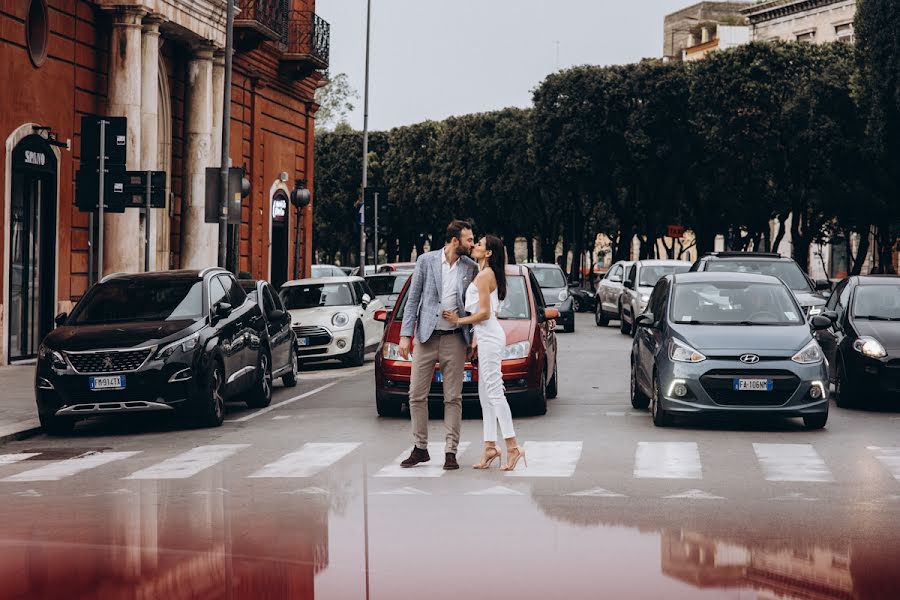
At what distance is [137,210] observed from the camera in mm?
26422

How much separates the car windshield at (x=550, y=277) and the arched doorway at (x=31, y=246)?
43.5 feet

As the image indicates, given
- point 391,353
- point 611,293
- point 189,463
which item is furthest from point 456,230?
point 611,293

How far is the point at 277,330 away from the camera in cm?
1870

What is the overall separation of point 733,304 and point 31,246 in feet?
41.9

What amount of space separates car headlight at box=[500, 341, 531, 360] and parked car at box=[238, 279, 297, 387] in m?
4.03

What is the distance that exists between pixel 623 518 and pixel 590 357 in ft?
51.6

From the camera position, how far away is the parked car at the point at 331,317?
2320 centimetres

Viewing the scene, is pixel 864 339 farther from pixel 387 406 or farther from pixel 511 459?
pixel 511 459

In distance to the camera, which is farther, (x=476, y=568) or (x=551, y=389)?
(x=551, y=389)

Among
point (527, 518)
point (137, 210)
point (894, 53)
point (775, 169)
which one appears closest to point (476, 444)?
point (527, 518)

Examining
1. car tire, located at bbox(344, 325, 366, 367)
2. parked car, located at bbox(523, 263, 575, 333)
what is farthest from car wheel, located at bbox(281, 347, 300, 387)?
parked car, located at bbox(523, 263, 575, 333)

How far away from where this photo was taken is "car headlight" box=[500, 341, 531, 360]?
14.6 m

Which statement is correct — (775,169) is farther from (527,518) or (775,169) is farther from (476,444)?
(527,518)

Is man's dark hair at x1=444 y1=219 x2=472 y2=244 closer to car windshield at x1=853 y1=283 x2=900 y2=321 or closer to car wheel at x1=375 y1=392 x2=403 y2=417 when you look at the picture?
car wheel at x1=375 y1=392 x2=403 y2=417
